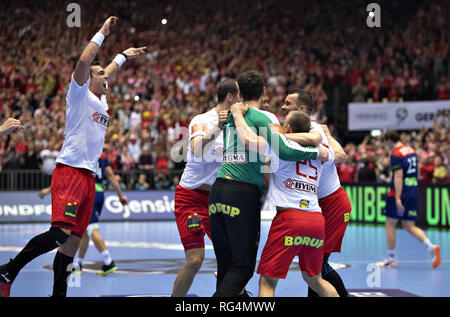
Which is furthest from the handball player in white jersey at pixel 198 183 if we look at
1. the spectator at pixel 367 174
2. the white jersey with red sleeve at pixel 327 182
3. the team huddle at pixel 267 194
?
the spectator at pixel 367 174

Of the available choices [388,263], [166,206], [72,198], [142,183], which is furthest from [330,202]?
[166,206]

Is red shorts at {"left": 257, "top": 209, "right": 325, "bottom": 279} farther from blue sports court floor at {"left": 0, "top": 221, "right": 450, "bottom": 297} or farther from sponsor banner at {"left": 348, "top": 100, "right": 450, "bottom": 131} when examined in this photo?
sponsor banner at {"left": 348, "top": 100, "right": 450, "bottom": 131}

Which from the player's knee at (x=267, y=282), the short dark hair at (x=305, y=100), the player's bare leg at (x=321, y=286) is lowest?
the player's bare leg at (x=321, y=286)

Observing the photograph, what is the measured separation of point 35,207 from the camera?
70.3 feet

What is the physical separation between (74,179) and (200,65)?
21.6 m

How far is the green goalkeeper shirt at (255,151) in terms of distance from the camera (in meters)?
5.89

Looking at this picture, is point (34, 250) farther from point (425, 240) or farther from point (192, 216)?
point (425, 240)

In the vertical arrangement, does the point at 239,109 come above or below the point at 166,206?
above

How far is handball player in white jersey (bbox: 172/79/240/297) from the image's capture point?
22.9 feet

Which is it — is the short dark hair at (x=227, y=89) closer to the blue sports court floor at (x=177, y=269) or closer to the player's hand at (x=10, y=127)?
the player's hand at (x=10, y=127)

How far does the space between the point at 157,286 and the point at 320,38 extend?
24141mm

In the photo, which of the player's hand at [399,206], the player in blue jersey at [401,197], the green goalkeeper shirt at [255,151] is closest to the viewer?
the green goalkeeper shirt at [255,151]

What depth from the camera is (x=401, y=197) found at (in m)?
12.3
